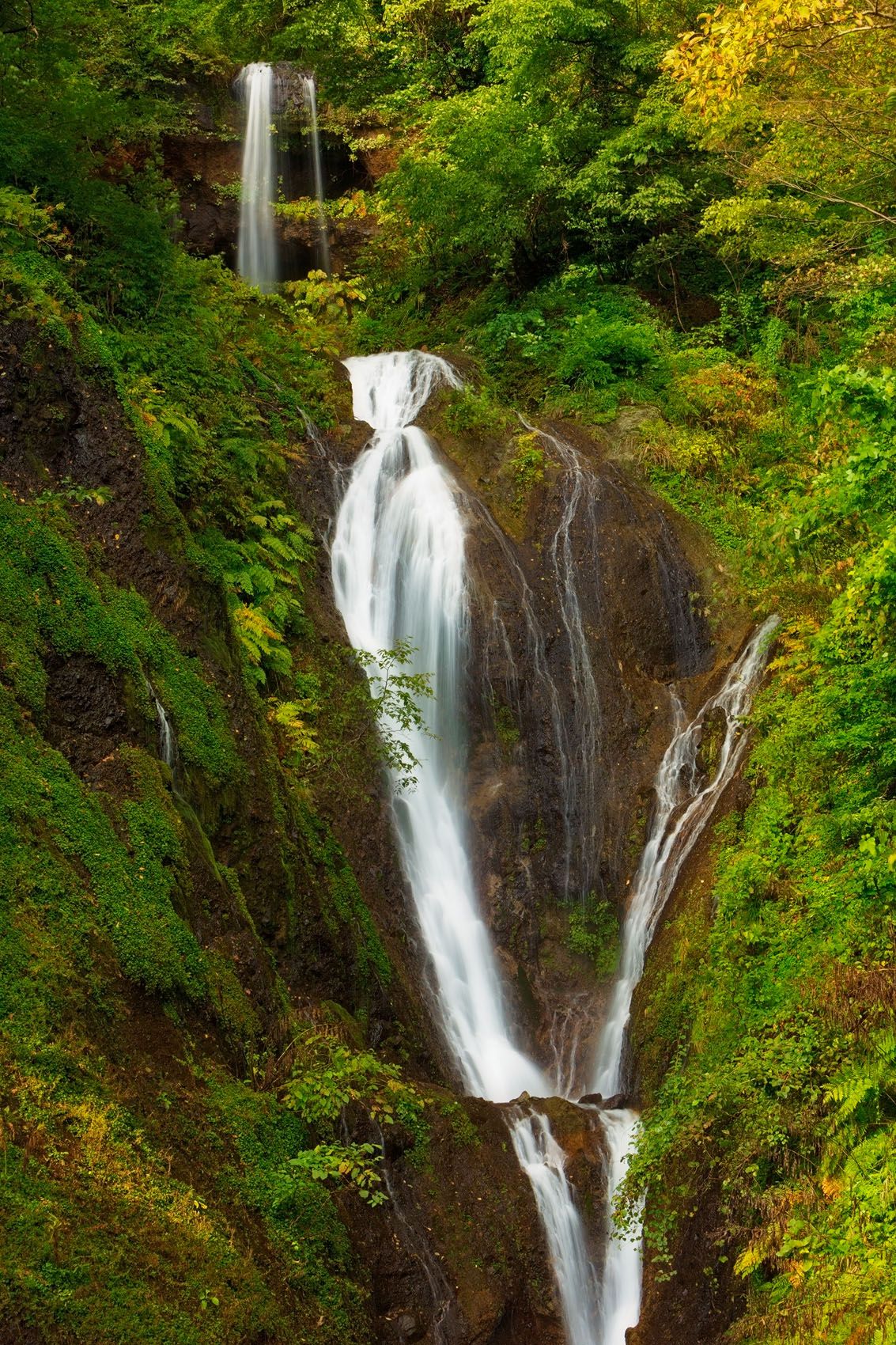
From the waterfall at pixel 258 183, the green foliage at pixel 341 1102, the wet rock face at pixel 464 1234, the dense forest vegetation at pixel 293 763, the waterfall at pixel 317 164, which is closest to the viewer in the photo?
the dense forest vegetation at pixel 293 763

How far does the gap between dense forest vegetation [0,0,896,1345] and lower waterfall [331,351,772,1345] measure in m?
0.68

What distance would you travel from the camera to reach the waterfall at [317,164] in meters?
22.6

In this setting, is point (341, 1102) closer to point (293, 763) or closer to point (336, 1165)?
point (336, 1165)

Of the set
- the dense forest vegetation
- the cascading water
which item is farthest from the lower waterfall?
the cascading water

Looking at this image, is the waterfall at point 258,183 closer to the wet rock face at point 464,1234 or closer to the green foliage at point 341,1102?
the green foliage at point 341,1102

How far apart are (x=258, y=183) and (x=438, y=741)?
50.3 feet

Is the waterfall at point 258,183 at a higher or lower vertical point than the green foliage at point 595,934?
higher

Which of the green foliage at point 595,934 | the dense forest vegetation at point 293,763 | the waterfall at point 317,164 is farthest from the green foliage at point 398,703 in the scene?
the waterfall at point 317,164

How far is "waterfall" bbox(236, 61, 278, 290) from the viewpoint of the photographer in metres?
22.1

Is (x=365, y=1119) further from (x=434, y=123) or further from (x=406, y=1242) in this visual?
(x=434, y=123)

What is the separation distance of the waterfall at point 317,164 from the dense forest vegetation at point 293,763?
551cm

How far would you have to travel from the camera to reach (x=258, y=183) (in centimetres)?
2291

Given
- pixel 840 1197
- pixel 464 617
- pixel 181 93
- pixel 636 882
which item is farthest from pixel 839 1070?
pixel 181 93

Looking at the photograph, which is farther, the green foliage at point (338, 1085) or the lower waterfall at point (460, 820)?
the lower waterfall at point (460, 820)
